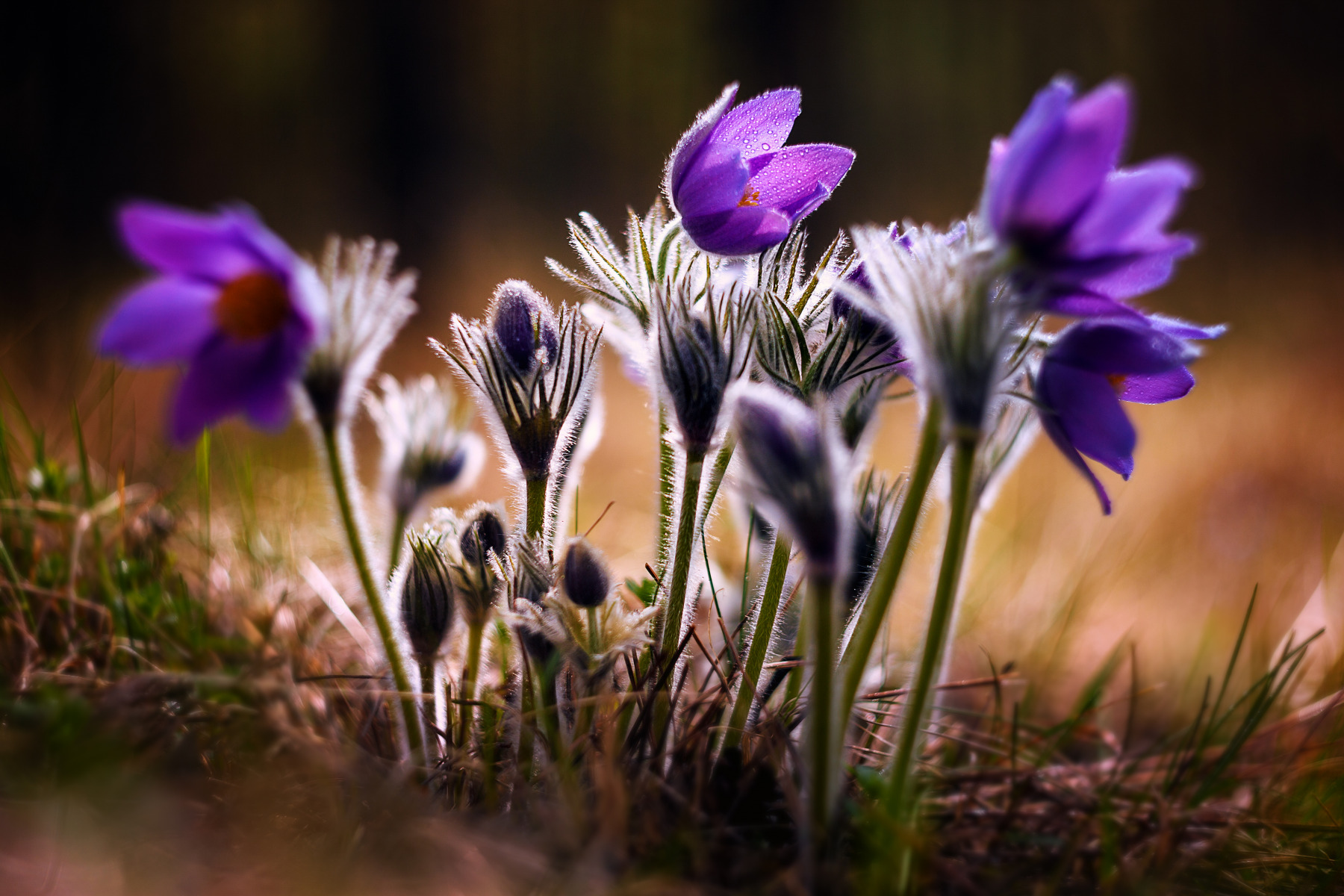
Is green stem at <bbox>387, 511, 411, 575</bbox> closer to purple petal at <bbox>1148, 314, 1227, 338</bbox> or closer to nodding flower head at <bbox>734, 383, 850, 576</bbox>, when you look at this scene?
nodding flower head at <bbox>734, 383, 850, 576</bbox>

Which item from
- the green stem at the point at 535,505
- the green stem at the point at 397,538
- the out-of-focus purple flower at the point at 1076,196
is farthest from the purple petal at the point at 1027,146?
the green stem at the point at 397,538

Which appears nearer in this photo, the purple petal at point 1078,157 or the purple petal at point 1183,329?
the purple petal at point 1078,157

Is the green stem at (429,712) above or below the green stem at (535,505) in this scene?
below

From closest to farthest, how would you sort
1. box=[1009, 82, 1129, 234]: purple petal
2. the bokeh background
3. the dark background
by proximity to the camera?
box=[1009, 82, 1129, 234]: purple petal → the bokeh background → the dark background

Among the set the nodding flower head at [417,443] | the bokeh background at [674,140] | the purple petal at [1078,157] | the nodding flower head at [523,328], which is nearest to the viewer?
the purple petal at [1078,157]

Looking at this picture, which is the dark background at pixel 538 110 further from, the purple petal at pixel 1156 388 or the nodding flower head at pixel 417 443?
the purple petal at pixel 1156 388

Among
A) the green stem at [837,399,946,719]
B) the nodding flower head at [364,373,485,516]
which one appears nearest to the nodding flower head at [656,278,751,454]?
the green stem at [837,399,946,719]

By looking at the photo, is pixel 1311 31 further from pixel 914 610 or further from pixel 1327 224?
pixel 914 610

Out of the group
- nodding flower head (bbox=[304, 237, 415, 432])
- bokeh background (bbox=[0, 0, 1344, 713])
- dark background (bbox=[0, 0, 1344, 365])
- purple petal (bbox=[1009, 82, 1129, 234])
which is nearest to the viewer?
purple petal (bbox=[1009, 82, 1129, 234])
